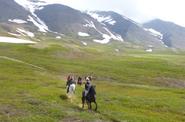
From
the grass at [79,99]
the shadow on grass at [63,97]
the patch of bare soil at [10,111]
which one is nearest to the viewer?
the patch of bare soil at [10,111]

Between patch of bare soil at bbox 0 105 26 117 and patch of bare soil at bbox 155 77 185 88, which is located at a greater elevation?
patch of bare soil at bbox 155 77 185 88

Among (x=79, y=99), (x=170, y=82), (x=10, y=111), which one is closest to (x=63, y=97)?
(x=79, y=99)

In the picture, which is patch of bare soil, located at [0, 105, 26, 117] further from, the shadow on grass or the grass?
the shadow on grass

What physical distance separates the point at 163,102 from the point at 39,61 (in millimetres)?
72895

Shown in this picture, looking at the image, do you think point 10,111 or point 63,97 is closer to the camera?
point 10,111

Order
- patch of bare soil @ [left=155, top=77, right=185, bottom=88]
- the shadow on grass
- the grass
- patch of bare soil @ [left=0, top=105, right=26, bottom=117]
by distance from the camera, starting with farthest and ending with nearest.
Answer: patch of bare soil @ [left=155, top=77, right=185, bottom=88]
the shadow on grass
the grass
patch of bare soil @ [left=0, top=105, right=26, bottom=117]

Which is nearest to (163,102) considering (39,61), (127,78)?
(127,78)

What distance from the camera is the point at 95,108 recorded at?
55156 millimetres

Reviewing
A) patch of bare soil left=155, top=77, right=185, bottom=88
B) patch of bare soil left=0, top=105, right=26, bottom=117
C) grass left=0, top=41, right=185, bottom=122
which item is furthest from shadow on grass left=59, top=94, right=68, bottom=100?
patch of bare soil left=155, top=77, right=185, bottom=88

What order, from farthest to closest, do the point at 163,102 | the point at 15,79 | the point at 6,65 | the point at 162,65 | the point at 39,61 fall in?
the point at 162,65, the point at 39,61, the point at 6,65, the point at 15,79, the point at 163,102

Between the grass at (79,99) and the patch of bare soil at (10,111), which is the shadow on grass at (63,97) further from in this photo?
the patch of bare soil at (10,111)

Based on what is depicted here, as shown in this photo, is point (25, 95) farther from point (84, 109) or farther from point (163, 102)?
point (163, 102)

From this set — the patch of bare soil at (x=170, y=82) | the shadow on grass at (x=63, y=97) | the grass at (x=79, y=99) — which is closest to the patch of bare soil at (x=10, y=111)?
the grass at (x=79, y=99)

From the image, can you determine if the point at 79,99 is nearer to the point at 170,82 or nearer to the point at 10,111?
the point at 10,111
